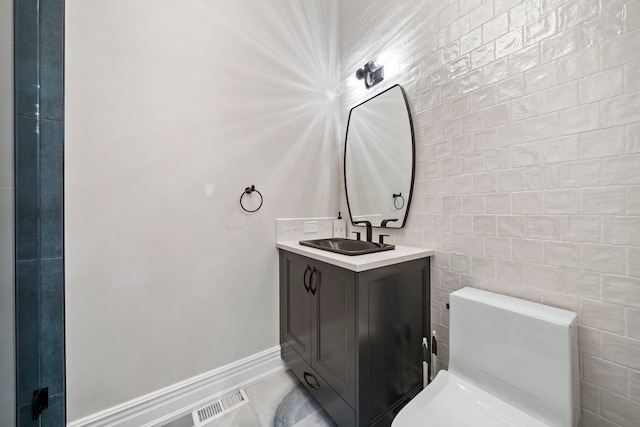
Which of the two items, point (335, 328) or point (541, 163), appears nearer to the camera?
point (541, 163)

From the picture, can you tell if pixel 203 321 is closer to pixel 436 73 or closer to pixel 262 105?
pixel 262 105

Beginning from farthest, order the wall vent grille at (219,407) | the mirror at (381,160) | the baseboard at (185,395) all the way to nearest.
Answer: the mirror at (381,160)
the wall vent grille at (219,407)
the baseboard at (185,395)

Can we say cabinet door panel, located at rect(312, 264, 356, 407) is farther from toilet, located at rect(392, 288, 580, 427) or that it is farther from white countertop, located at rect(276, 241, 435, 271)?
toilet, located at rect(392, 288, 580, 427)

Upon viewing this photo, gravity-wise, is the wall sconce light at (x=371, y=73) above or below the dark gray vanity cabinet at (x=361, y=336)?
above

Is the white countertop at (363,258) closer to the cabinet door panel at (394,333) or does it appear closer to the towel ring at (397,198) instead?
the cabinet door panel at (394,333)

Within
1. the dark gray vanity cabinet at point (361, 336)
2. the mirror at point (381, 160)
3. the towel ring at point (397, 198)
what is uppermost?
the mirror at point (381, 160)

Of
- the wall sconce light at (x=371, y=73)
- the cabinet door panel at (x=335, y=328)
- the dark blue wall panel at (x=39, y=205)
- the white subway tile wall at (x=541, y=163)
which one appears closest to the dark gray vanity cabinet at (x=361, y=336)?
the cabinet door panel at (x=335, y=328)

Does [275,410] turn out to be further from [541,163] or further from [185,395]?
[541,163]

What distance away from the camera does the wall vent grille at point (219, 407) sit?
130cm

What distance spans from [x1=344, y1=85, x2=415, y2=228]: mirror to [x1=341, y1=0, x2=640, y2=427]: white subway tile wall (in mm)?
82

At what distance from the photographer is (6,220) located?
88 centimetres

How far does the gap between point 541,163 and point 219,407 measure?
2092 mm

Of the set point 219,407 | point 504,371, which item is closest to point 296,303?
point 219,407

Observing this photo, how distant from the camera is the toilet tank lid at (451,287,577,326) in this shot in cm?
86
